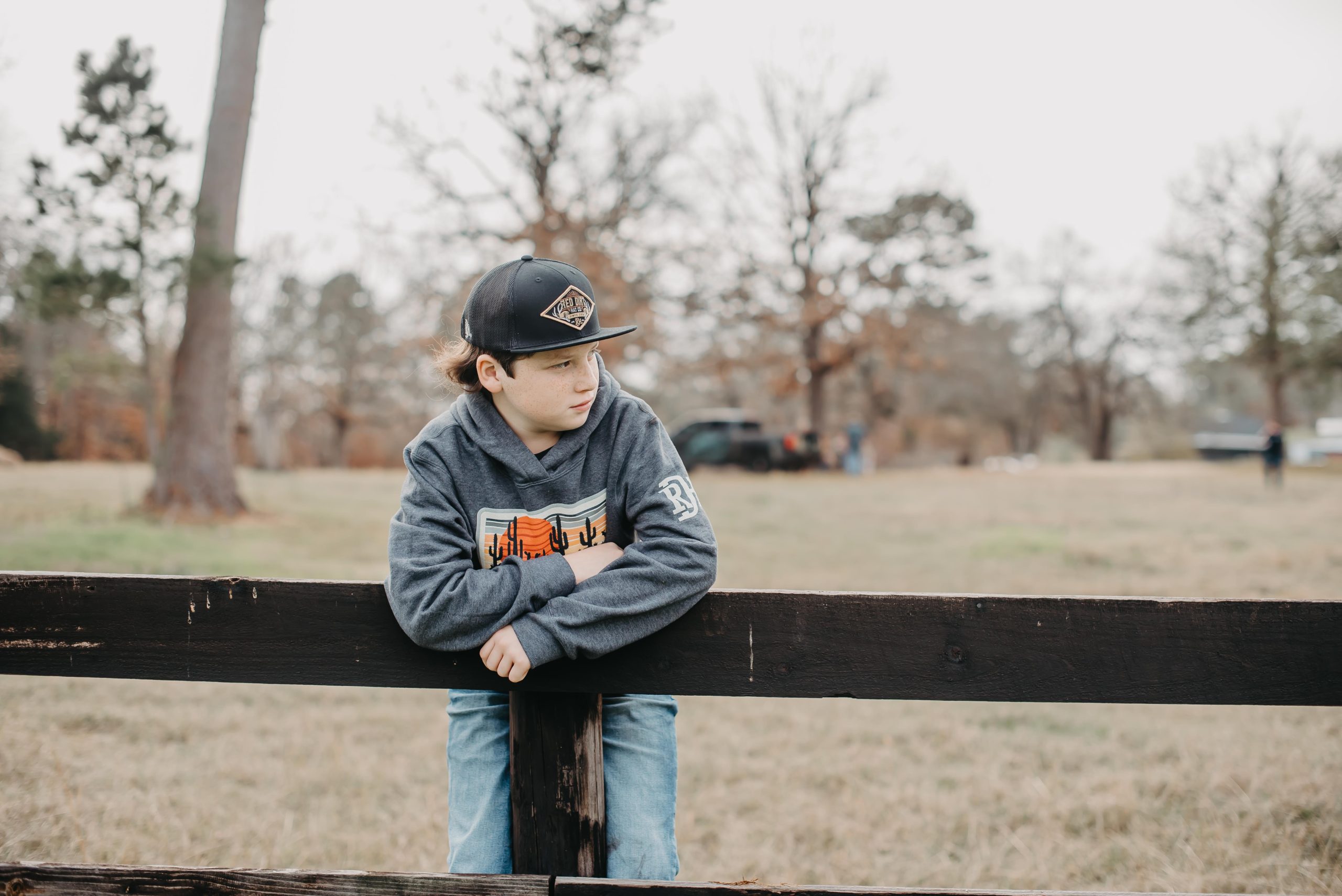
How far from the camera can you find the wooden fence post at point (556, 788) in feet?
5.60

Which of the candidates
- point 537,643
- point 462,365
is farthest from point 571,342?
point 537,643

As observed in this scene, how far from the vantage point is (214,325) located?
11.8 m

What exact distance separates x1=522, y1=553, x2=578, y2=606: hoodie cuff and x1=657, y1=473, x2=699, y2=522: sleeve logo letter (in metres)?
0.24

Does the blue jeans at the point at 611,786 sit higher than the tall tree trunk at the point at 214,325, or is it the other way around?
the tall tree trunk at the point at 214,325

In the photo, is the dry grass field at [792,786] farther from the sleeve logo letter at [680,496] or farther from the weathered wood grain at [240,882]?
the sleeve logo letter at [680,496]

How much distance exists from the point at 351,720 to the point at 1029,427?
5686 cm

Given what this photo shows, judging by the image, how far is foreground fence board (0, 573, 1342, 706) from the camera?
167cm

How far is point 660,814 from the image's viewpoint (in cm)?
193

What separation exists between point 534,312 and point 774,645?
0.83 metres

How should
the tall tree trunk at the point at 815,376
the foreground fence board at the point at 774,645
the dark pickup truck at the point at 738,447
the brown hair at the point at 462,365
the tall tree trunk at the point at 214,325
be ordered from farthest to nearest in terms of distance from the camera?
1. the tall tree trunk at the point at 815,376
2. the dark pickup truck at the point at 738,447
3. the tall tree trunk at the point at 214,325
4. the brown hair at the point at 462,365
5. the foreground fence board at the point at 774,645

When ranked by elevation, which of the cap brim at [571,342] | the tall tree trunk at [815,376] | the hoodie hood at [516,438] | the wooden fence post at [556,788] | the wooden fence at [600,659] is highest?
the tall tree trunk at [815,376]

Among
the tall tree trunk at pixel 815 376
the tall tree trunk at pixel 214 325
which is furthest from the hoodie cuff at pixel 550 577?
the tall tree trunk at pixel 815 376

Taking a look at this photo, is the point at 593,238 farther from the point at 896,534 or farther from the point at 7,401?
the point at 7,401

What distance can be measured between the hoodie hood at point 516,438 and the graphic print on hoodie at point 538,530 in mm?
79
